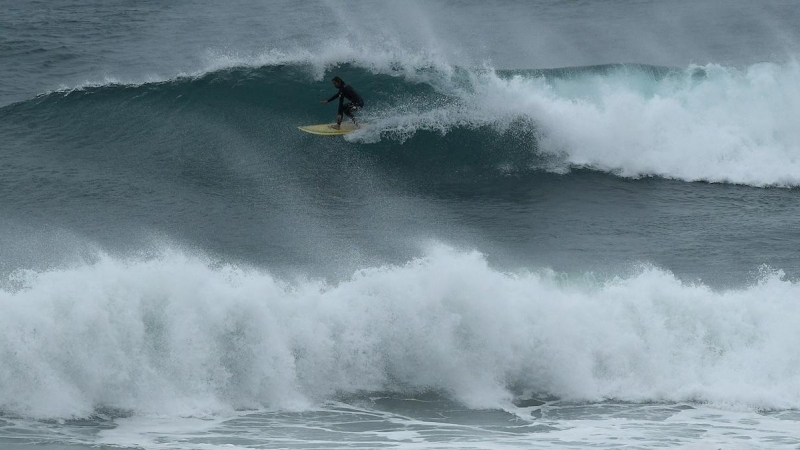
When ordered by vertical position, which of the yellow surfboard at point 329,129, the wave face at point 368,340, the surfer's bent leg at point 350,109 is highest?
the surfer's bent leg at point 350,109

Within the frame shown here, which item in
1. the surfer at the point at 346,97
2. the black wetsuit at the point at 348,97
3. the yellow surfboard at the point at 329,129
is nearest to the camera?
the surfer at the point at 346,97

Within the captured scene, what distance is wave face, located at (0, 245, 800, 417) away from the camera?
14031 mm

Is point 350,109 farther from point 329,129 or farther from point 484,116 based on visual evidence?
point 484,116

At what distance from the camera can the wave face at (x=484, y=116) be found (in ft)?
72.5

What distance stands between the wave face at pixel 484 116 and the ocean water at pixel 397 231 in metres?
0.07

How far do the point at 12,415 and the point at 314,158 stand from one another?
924cm

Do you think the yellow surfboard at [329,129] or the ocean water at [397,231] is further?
the yellow surfboard at [329,129]

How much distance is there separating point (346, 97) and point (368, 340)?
7418 millimetres

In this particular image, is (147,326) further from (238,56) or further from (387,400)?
(238,56)

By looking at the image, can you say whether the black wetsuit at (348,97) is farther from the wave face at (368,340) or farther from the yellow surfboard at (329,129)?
the wave face at (368,340)

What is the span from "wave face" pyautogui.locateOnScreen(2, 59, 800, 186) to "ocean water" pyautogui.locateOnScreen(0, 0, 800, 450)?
7 cm

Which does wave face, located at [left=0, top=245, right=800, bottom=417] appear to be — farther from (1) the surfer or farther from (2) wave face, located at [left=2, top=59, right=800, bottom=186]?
(2) wave face, located at [left=2, top=59, right=800, bottom=186]

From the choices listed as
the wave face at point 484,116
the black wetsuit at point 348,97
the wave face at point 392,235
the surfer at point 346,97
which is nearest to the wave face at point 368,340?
the wave face at point 392,235

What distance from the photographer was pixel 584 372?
14.9 metres
